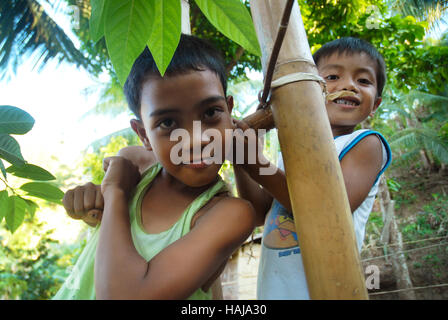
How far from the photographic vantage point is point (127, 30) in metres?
0.38

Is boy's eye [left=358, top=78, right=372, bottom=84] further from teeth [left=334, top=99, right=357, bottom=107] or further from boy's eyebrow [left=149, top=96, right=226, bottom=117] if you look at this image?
boy's eyebrow [left=149, top=96, right=226, bottom=117]

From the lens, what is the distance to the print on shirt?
2.88 feet

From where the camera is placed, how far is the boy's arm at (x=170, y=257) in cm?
57

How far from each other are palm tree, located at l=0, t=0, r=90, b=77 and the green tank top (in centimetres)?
522

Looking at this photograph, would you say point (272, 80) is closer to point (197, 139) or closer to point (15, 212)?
point (197, 139)

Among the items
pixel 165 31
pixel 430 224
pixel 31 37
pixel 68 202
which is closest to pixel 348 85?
pixel 165 31

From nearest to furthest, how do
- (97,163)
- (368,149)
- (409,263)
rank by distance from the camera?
1. (368,149)
2. (97,163)
3. (409,263)

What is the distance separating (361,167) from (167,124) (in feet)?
1.68

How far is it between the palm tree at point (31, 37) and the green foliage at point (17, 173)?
5.13m

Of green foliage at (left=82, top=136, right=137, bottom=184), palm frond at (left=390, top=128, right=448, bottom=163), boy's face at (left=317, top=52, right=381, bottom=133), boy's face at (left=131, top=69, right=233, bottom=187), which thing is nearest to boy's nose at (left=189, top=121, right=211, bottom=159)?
boy's face at (left=131, top=69, right=233, bottom=187)

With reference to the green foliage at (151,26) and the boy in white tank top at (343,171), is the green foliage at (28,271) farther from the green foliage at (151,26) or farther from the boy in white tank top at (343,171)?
the green foliage at (151,26)

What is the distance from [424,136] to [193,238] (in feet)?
33.0

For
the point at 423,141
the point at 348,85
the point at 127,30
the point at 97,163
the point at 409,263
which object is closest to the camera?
the point at 127,30
